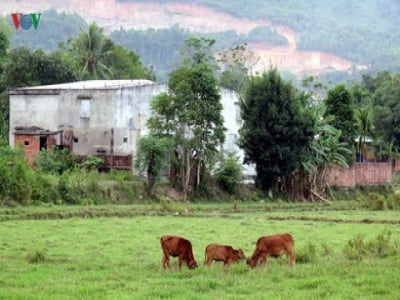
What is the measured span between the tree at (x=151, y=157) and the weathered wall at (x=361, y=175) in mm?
18196

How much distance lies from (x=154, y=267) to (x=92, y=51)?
64235 millimetres

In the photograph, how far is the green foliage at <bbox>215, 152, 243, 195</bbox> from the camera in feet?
181

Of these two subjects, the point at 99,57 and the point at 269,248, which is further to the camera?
the point at 99,57

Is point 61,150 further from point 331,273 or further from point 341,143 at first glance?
point 331,273

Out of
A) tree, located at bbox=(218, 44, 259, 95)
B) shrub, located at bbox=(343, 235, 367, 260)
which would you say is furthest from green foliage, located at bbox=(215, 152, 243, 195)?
shrub, located at bbox=(343, 235, 367, 260)

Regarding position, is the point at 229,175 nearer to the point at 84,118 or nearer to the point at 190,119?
the point at 190,119

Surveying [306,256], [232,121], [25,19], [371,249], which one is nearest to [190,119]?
[232,121]

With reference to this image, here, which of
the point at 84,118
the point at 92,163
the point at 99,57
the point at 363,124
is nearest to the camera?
the point at 92,163

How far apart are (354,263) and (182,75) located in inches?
1351

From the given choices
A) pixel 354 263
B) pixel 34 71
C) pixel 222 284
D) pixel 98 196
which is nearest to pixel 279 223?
pixel 98 196

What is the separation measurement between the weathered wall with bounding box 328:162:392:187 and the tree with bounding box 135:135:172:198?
59.7 feet

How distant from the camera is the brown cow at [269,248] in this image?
19609mm

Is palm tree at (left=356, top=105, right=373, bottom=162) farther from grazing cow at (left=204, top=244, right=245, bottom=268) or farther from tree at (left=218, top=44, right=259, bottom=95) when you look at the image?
grazing cow at (left=204, top=244, right=245, bottom=268)

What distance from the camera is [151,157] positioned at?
4966 centimetres
